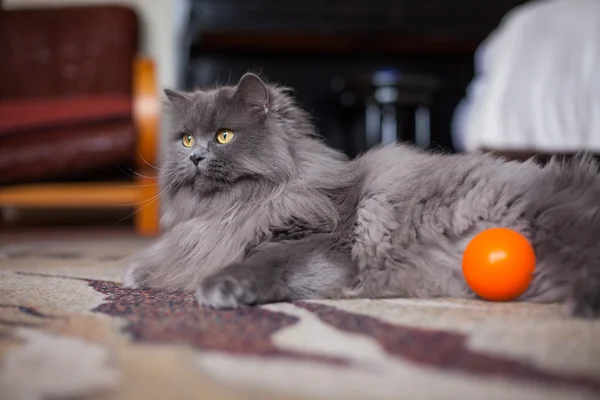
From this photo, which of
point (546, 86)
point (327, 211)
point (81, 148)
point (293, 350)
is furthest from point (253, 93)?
point (81, 148)

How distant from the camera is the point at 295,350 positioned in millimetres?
926

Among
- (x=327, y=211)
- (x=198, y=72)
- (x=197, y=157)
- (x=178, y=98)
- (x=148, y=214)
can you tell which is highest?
(x=198, y=72)

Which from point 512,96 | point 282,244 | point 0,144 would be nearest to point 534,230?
point 282,244

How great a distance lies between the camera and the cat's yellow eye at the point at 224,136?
1.39m

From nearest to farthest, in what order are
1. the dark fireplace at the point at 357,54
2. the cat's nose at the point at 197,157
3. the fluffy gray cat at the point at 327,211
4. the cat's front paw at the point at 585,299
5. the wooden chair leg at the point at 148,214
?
the cat's front paw at the point at 585,299, the fluffy gray cat at the point at 327,211, the cat's nose at the point at 197,157, the wooden chair leg at the point at 148,214, the dark fireplace at the point at 357,54

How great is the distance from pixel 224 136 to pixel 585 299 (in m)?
0.91

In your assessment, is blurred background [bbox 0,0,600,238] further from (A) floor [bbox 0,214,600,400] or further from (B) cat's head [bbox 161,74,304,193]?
(A) floor [bbox 0,214,600,400]

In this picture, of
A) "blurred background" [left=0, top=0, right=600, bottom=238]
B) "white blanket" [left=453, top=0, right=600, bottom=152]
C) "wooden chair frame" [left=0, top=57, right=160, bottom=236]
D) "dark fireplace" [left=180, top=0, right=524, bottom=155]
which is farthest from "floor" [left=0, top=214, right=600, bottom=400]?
"dark fireplace" [left=180, top=0, right=524, bottom=155]

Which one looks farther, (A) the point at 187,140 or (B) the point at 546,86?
(B) the point at 546,86

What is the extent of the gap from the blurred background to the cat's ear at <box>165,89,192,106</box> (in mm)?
1265

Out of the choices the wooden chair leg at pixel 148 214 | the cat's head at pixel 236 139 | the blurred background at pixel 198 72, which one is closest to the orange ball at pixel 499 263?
the cat's head at pixel 236 139

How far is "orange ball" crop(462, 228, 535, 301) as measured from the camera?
45.7 inches

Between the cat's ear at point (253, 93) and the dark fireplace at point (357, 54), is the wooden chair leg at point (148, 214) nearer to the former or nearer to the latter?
the dark fireplace at point (357, 54)

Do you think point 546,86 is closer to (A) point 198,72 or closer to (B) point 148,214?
(B) point 148,214
